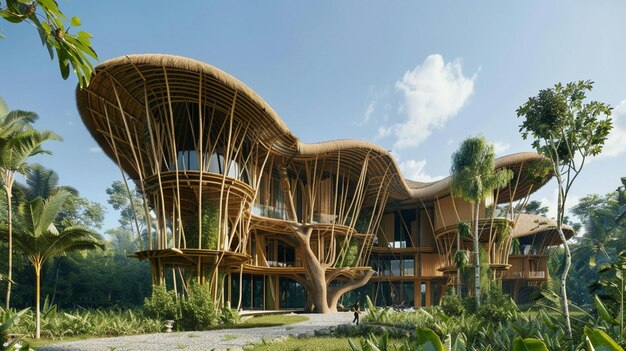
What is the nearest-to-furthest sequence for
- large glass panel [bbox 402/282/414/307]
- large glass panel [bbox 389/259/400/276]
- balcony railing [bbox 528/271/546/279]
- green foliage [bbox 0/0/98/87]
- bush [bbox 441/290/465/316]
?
1. green foliage [bbox 0/0/98/87]
2. bush [bbox 441/290/465/316]
3. large glass panel [bbox 389/259/400/276]
4. balcony railing [bbox 528/271/546/279]
5. large glass panel [bbox 402/282/414/307]

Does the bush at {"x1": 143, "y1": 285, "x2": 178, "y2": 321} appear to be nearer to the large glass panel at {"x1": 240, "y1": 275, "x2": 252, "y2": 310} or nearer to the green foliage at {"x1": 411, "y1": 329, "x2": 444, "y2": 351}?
the large glass panel at {"x1": 240, "y1": 275, "x2": 252, "y2": 310}

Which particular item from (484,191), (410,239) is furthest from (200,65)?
(410,239)

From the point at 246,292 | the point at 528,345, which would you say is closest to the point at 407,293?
the point at 246,292

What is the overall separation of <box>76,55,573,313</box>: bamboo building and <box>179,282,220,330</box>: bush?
1.89m

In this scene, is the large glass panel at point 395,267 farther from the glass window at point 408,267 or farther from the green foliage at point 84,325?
the green foliage at point 84,325

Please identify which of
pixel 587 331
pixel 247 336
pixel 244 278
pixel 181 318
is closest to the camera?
pixel 587 331

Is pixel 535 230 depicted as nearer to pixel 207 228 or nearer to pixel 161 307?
pixel 207 228

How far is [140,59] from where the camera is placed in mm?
20609

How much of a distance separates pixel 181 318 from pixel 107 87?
12.1m

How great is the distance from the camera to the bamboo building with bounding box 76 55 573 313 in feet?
75.5

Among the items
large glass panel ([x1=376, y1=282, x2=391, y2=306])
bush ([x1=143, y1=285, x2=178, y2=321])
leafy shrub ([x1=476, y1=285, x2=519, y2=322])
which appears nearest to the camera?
leafy shrub ([x1=476, y1=285, x2=519, y2=322])

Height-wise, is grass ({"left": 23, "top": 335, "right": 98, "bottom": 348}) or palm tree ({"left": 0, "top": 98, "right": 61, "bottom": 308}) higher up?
palm tree ({"left": 0, "top": 98, "right": 61, "bottom": 308})

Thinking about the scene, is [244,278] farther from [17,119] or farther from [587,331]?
[587,331]

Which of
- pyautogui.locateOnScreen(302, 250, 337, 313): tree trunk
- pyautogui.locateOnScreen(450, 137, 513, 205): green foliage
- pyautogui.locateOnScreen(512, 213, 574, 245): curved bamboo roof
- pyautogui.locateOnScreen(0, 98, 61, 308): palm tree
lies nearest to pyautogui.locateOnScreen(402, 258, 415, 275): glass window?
pyautogui.locateOnScreen(512, 213, 574, 245): curved bamboo roof
